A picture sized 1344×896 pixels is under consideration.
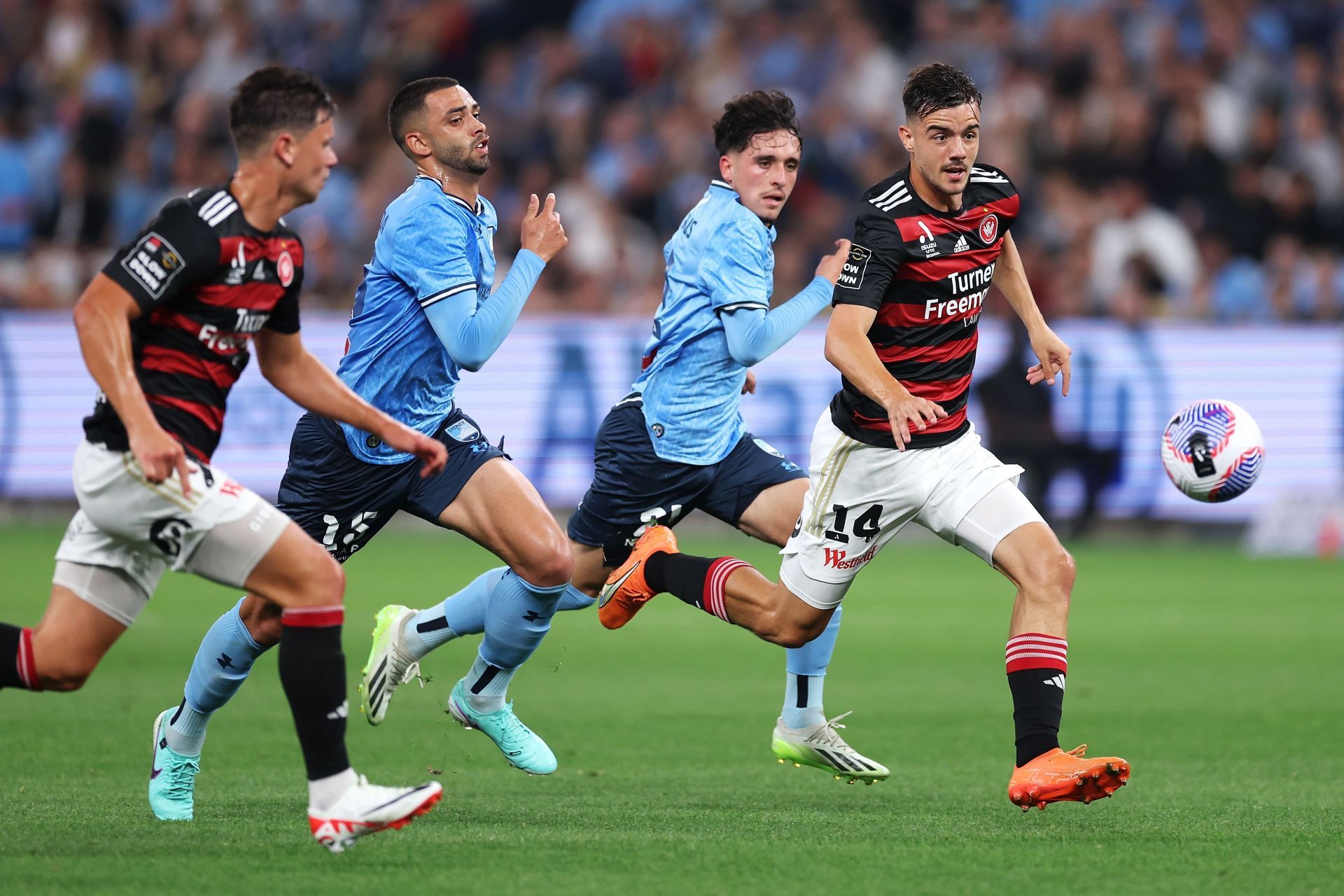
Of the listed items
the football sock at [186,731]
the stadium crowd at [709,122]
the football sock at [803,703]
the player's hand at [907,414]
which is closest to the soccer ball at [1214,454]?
the player's hand at [907,414]

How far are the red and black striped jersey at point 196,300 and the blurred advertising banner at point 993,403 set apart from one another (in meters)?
11.2

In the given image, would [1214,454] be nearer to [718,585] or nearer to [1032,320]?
[1032,320]

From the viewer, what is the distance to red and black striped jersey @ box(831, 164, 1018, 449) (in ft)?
20.9

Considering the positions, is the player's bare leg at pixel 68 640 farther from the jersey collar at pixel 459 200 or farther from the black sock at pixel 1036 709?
the black sock at pixel 1036 709

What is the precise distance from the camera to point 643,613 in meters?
13.3

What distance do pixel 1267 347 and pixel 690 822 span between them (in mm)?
12723

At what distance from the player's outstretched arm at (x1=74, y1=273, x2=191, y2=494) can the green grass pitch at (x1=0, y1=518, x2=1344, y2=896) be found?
119cm

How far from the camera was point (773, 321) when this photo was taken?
281 inches

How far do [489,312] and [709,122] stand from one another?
13570mm

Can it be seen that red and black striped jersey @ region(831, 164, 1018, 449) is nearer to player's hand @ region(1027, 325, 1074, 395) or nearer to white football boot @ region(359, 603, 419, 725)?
player's hand @ region(1027, 325, 1074, 395)

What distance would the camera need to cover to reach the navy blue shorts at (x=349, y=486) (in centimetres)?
684

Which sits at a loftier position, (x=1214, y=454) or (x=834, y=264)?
(x=834, y=264)

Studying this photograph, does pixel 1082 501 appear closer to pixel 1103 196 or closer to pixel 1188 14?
pixel 1103 196

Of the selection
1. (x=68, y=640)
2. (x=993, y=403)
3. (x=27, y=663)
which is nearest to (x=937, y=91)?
(x=68, y=640)
